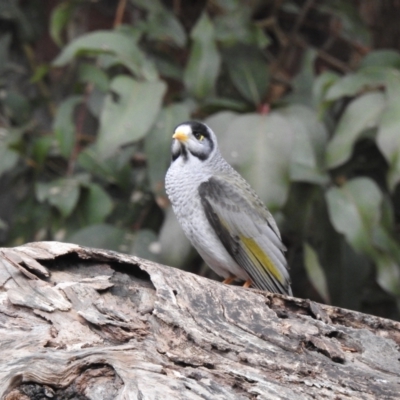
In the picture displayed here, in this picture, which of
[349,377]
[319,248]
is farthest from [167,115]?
[349,377]

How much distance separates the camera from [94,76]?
22.4ft

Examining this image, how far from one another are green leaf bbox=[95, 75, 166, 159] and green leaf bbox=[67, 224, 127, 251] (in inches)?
25.4

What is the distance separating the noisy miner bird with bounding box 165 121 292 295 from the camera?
4.62 m

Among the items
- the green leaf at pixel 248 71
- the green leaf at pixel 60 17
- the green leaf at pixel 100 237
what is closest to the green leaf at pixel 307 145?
the green leaf at pixel 248 71

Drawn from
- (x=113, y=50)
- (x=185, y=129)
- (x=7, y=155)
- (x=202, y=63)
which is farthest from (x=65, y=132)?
(x=185, y=129)

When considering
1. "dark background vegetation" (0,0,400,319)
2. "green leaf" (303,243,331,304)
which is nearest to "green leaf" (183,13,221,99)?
"dark background vegetation" (0,0,400,319)

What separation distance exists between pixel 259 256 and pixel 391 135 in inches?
67.8

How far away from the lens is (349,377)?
326 centimetres

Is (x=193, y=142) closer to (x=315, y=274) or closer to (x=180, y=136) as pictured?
(x=180, y=136)

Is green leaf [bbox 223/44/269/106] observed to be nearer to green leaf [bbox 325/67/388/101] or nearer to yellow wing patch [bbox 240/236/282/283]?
green leaf [bbox 325/67/388/101]

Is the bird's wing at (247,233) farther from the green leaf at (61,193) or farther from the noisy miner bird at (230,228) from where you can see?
the green leaf at (61,193)

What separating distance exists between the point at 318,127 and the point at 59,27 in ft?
8.74

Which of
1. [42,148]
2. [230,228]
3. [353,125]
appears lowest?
[42,148]

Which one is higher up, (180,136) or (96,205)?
(180,136)
